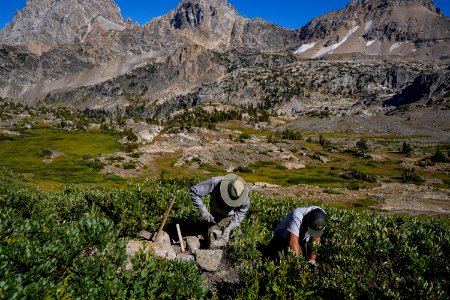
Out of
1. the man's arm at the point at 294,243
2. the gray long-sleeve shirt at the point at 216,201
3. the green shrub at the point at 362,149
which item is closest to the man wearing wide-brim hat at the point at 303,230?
the man's arm at the point at 294,243

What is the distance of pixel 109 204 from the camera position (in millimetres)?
16375

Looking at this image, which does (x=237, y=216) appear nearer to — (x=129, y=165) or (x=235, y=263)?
(x=235, y=263)

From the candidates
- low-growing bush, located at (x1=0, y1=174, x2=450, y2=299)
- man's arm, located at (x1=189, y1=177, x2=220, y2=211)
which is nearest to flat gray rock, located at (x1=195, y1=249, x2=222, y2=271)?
low-growing bush, located at (x1=0, y1=174, x2=450, y2=299)

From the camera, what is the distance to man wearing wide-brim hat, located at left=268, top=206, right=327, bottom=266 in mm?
10834

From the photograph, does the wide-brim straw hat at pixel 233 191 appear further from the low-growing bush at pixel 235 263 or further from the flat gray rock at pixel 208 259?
the flat gray rock at pixel 208 259

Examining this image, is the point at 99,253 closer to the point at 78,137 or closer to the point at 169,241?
the point at 169,241

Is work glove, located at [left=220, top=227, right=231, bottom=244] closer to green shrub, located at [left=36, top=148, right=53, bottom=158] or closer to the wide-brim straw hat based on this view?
the wide-brim straw hat

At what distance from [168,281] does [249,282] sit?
2.02 meters

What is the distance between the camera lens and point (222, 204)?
12.6 m

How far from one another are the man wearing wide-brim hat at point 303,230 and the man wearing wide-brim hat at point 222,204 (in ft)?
5.76

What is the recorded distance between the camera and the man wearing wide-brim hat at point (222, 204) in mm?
12133

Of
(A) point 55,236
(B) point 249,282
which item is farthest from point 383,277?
(A) point 55,236

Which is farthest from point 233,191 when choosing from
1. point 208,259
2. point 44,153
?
point 44,153

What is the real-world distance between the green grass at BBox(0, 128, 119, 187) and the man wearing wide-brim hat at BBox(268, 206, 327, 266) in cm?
4489
